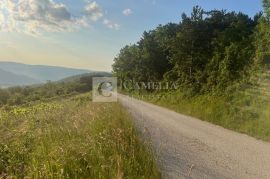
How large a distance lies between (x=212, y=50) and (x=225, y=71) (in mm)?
9026

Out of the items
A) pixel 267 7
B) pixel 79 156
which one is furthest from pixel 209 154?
pixel 267 7

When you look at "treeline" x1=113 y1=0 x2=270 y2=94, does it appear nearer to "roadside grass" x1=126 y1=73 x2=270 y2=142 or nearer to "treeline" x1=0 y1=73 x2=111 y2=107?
"roadside grass" x1=126 y1=73 x2=270 y2=142

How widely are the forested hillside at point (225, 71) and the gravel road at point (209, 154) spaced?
1991 millimetres

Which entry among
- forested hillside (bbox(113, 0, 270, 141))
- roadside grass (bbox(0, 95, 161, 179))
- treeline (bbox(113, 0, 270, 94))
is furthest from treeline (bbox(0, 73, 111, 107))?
roadside grass (bbox(0, 95, 161, 179))

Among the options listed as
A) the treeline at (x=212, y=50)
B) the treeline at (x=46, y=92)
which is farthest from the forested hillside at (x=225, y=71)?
the treeline at (x=46, y=92)

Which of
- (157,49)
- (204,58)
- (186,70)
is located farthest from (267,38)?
(157,49)

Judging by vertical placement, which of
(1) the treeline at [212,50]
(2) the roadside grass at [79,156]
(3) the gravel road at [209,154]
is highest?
(1) the treeline at [212,50]

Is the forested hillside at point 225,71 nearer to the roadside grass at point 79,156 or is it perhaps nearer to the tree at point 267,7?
the tree at point 267,7

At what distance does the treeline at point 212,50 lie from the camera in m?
24.4

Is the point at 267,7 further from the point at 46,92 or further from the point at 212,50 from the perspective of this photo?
the point at 46,92

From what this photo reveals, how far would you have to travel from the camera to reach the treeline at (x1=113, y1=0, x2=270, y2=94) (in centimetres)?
2436

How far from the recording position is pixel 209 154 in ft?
35.2

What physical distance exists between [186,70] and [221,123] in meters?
19.0

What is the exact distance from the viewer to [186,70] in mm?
37219
